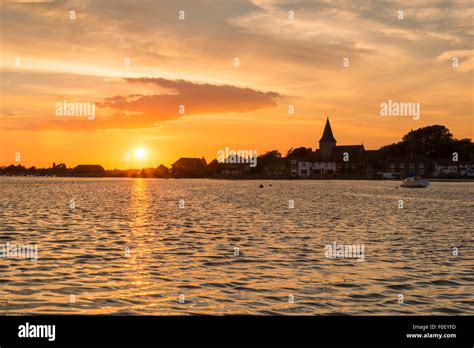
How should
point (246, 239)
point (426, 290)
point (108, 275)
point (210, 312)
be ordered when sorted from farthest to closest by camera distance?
point (246, 239), point (108, 275), point (426, 290), point (210, 312)

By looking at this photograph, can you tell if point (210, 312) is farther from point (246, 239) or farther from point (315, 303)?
point (246, 239)

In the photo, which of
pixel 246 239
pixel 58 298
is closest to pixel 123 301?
pixel 58 298

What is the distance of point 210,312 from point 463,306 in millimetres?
7901

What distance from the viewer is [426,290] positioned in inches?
730

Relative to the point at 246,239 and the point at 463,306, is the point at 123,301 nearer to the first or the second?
the point at 463,306

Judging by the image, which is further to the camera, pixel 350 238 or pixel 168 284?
pixel 350 238

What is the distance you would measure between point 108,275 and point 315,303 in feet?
28.5

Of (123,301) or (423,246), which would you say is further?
(423,246)

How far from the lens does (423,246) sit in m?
30.3

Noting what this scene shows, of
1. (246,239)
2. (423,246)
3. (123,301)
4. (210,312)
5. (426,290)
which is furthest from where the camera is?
(246,239)
